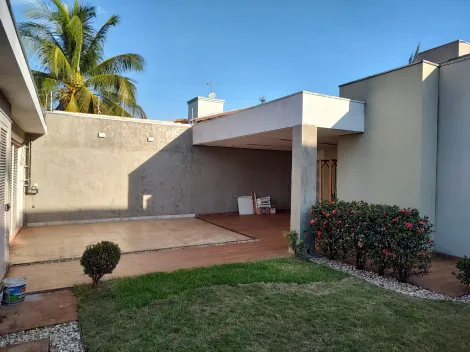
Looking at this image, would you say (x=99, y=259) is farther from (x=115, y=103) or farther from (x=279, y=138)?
(x=115, y=103)

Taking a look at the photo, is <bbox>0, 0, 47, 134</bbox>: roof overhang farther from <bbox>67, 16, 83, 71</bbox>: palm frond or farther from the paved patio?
<bbox>67, 16, 83, 71</bbox>: palm frond

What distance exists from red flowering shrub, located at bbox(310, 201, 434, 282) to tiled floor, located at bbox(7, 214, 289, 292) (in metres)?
1.44

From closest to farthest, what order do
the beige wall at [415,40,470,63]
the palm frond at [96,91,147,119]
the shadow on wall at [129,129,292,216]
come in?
the beige wall at [415,40,470,63] < the shadow on wall at [129,129,292,216] < the palm frond at [96,91,147,119]

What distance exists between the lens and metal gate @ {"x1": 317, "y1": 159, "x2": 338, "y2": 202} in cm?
1293

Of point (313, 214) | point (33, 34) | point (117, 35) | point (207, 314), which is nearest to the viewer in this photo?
point (207, 314)

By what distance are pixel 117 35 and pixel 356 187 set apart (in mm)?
15136

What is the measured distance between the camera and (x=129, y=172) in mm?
12945

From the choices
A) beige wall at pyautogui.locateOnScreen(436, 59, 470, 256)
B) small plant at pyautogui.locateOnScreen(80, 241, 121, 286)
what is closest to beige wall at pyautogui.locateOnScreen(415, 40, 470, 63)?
beige wall at pyautogui.locateOnScreen(436, 59, 470, 256)

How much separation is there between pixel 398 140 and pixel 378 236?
125 inches

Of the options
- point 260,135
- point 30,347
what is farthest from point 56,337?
point 260,135

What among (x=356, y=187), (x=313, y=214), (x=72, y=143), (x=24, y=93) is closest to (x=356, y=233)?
(x=313, y=214)

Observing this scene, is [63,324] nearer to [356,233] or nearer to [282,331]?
[282,331]

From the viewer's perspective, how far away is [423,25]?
492 inches

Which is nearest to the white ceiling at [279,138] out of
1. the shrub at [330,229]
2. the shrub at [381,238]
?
the shrub at [330,229]
